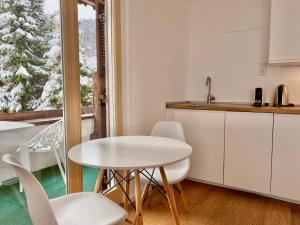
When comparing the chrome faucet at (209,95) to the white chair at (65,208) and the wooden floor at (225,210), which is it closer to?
the wooden floor at (225,210)

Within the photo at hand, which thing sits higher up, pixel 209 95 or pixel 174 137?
pixel 209 95

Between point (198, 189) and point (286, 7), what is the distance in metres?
1.99

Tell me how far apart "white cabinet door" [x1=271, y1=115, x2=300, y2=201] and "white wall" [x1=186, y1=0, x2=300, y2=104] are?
1.83 ft

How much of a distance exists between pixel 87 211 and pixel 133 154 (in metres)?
0.38

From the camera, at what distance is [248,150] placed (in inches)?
89.1

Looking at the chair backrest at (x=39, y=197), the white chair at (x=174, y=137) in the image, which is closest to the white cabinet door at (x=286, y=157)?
the white chair at (x=174, y=137)

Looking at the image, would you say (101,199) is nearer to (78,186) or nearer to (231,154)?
(78,186)

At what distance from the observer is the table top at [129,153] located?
3.86 ft

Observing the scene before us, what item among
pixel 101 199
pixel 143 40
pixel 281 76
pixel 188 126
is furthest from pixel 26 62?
pixel 281 76

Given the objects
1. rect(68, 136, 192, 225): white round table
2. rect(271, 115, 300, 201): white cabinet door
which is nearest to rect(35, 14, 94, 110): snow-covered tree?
rect(68, 136, 192, 225): white round table

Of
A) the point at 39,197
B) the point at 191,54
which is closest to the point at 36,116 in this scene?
the point at 39,197

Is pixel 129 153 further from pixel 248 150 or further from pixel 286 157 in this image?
pixel 286 157

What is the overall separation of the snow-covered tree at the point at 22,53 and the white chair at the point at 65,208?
0.49 m

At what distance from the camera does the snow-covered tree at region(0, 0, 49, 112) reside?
4.15 feet
